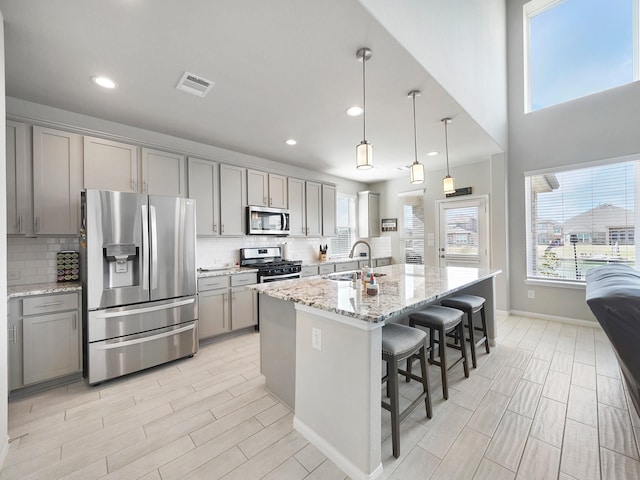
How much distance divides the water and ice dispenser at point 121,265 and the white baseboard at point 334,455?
2040mm

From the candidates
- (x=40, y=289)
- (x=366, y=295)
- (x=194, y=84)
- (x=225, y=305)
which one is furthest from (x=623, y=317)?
(x=40, y=289)

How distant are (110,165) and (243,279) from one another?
6.51ft

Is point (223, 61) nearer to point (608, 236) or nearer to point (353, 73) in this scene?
point (353, 73)

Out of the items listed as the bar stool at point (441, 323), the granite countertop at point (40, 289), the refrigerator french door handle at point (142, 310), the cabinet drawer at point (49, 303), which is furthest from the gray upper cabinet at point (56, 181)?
the bar stool at point (441, 323)

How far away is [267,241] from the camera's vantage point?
4.62 m

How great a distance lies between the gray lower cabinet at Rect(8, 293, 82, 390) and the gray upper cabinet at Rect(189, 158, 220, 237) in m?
1.53

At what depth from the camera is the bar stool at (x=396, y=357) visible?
158cm

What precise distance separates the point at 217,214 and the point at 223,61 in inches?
83.2

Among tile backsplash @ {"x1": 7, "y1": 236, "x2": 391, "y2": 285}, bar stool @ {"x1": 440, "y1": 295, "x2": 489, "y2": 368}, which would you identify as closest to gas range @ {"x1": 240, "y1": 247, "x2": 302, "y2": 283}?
tile backsplash @ {"x1": 7, "y1": 236, "x2": 391, "y2": 285}

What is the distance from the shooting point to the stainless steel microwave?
13.3 feet

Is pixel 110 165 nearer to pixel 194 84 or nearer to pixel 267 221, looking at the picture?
pixel 194 84

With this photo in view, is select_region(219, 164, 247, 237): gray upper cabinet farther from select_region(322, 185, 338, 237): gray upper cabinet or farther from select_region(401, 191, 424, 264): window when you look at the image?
select_region(401, 191, 424, 264): window

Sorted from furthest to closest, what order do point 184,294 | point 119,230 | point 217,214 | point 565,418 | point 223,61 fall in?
point 217,214 < point 184,294 < point 119,230 < point 223,61 < point 565,418

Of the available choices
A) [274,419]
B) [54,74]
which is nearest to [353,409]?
[274,419]
